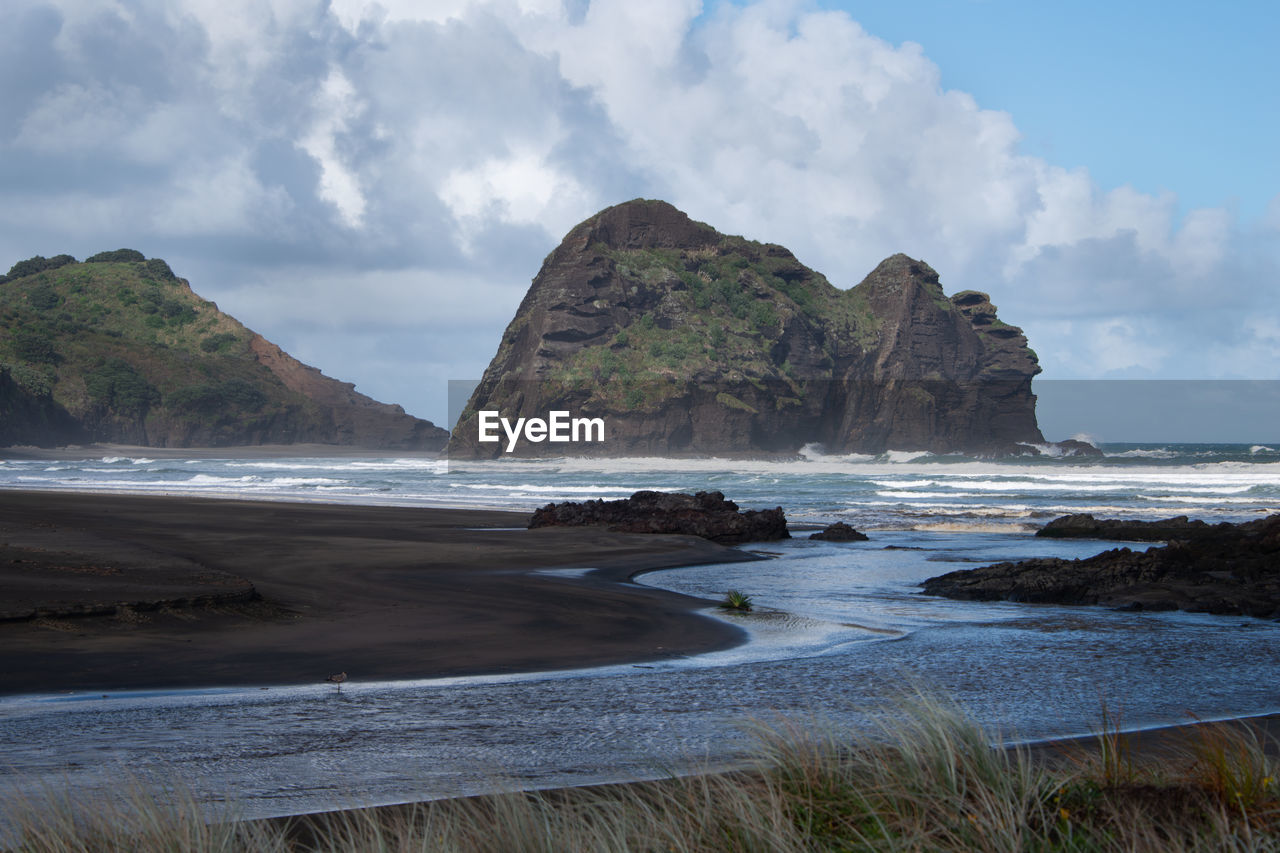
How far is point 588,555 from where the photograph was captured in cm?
1788

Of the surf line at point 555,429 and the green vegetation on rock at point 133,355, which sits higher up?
the green vegetation on rock at point 133,355

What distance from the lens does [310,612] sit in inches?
405

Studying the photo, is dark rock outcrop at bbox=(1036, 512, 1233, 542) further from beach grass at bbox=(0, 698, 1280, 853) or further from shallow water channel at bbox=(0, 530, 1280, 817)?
beach grass at bbox=(0, 698, 1280, 853)

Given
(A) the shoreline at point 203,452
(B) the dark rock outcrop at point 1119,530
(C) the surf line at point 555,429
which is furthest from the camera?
(C) the surf line at point 555,429

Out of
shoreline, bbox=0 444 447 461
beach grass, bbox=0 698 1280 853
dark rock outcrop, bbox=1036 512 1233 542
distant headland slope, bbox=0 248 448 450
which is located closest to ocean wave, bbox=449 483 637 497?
dark rock outcrop, bbox=1036 512 1233 542

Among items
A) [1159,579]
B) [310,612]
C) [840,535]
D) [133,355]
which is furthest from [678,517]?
[133,355]

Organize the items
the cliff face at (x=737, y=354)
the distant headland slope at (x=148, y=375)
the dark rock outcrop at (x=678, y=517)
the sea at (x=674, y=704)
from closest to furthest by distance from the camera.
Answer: the sea at (x=674, y=704)
the dark rock outcrop at (x=678, y=517)
the cliff face at (x=737, y=354)
the distant headland slope at (x=148, y=375)

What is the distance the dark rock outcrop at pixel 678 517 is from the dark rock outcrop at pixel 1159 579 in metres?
7.11

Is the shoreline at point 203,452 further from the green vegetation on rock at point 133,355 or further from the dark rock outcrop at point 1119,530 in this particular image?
the dark rock outcrop at point 1119,530

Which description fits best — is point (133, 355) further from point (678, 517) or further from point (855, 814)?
point (855, 814)

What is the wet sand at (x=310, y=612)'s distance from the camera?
7.71 metres

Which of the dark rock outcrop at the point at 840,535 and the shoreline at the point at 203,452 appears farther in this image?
the shoreline at the point at 203,452

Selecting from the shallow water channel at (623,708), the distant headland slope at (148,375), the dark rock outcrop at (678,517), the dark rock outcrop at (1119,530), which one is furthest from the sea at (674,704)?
the distant headland slope at (148,375)

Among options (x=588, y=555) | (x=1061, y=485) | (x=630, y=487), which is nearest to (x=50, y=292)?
(x=630, y=487)
